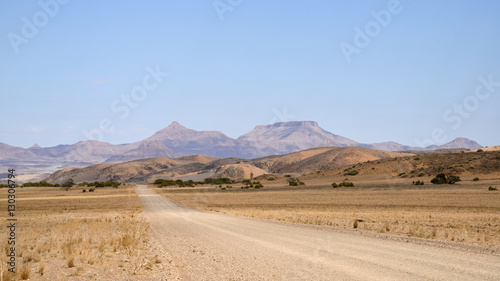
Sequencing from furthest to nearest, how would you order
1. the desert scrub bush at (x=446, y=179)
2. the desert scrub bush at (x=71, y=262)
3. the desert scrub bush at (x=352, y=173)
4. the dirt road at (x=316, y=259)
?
the desert scrub bush at (x=352, y=173), the desert scrub bush at (x=446, y=179), the desert scrub bush at (x=71, y=262), the dirt road at (x=316, y=259)

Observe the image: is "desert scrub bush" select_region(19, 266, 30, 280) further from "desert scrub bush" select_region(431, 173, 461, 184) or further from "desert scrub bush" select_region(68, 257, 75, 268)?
"desert scrub bush" select_region(431, 173, 461, 184)

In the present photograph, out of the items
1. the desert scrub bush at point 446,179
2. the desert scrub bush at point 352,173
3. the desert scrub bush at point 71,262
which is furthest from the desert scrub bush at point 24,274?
the desert scrub bush at point 352,173

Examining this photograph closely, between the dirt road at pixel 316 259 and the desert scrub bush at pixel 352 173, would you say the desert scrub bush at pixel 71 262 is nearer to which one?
the dirt road at pixel 316 259

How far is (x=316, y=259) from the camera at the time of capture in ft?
44.3

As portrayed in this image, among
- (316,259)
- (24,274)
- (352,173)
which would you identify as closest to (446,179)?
(352,173)

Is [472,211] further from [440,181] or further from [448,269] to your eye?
[440,181]

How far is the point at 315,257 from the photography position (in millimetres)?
13898

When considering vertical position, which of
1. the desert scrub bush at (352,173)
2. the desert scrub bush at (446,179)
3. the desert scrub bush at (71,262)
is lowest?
the desert scrub bush at (71,262)

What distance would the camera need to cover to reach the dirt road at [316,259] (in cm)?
1118

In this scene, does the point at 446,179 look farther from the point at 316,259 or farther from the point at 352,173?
the point at 316,259

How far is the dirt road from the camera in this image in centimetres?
1118

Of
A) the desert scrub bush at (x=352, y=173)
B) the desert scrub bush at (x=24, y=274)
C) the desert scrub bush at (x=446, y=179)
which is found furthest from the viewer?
the desert scrub bush at (x=352, y=173)

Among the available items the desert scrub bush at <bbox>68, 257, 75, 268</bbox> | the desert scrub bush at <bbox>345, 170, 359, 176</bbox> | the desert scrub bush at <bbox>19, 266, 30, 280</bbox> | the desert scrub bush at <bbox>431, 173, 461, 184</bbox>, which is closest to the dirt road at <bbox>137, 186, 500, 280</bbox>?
the desert scrub bush at <bbox>68, 257, 75, 268</bbox>

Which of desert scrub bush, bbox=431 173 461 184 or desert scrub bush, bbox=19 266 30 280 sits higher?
desert scrub bush, bbox=431 173 461 184
